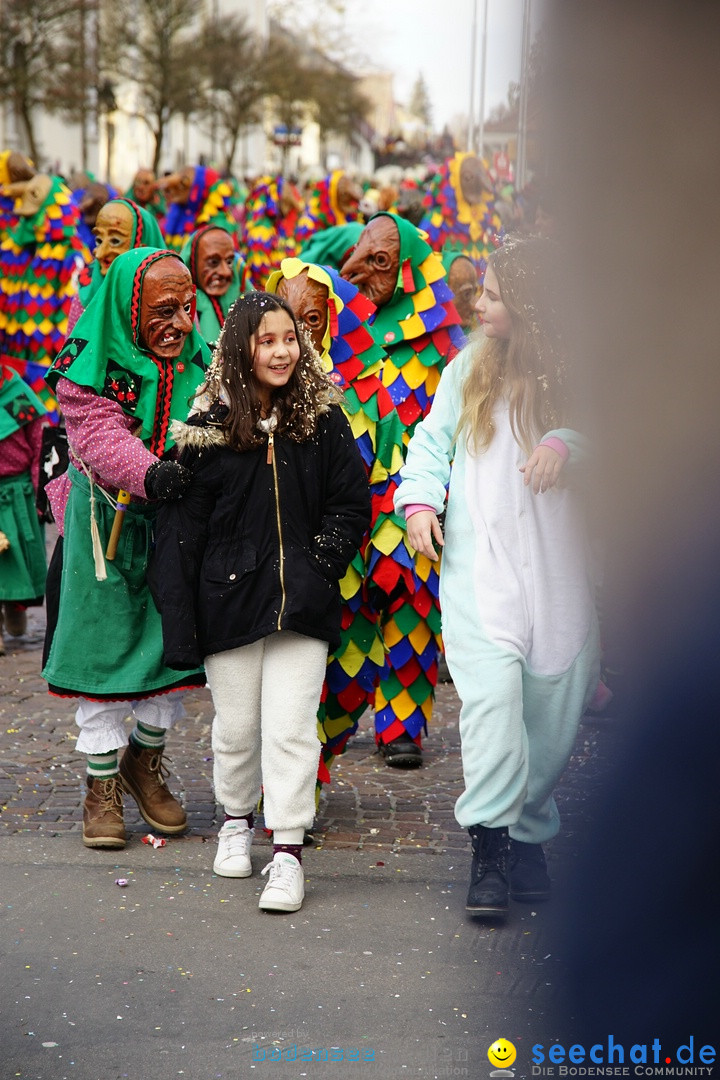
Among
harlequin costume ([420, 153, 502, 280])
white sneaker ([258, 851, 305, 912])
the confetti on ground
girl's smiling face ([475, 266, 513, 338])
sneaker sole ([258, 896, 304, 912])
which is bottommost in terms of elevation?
the confetti on ground

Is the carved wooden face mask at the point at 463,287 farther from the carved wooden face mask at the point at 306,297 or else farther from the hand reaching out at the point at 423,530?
the hand reaching out at the point at 423,530

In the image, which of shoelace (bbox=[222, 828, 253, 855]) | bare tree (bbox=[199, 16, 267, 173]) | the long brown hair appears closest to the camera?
the long brown hair

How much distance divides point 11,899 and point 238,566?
42.7 inches

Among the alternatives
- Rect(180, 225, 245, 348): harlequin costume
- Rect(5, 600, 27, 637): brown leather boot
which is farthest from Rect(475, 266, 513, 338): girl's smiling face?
Rect(5, 600, 27, 637): brown leather boot

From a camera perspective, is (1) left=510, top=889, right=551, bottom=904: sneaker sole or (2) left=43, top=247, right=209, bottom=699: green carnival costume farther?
(2) left=43, top=247, right=209, bottom=699: green carnival costume

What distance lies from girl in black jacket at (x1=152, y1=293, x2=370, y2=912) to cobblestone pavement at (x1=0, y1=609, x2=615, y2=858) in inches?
24.1

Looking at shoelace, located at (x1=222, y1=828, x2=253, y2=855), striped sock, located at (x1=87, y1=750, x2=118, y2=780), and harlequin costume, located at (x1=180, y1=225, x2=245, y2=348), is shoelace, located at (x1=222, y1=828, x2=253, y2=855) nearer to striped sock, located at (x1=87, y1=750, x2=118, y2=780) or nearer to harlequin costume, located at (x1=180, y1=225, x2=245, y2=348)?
striped sock, located at (x1=87, y1=750, x2=118, y2=780)

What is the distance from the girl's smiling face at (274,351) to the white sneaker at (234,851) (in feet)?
4.15

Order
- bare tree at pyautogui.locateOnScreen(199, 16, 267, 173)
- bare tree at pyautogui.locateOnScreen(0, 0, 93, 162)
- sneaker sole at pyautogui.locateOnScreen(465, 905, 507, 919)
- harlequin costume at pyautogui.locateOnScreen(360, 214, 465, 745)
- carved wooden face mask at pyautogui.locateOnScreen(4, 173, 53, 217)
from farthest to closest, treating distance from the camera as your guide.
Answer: bare tree at pyautogui.locateOnScreen(199, 16, 267, 173) → bare tree at pyautogui.locateOnScreen(0, 0, 93, 162) → carved wooden face mask at pyautogui.locateOnScreen(4, 173, 53, 217) → harlequin costume at pyautogui.locateOnScreen(360, 214, 465, 745) → sneaker sole at pyautogui.locateOnScreen(465, 905, 507, 919)

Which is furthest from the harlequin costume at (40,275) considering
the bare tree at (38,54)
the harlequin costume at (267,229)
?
the bare tree at (38,54)

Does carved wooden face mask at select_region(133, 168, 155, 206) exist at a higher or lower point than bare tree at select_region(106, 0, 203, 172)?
lower

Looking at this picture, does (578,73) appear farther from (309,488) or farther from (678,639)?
(309,488)

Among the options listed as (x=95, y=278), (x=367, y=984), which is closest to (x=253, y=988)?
(x=367, y=984)

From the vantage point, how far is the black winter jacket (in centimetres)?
382
